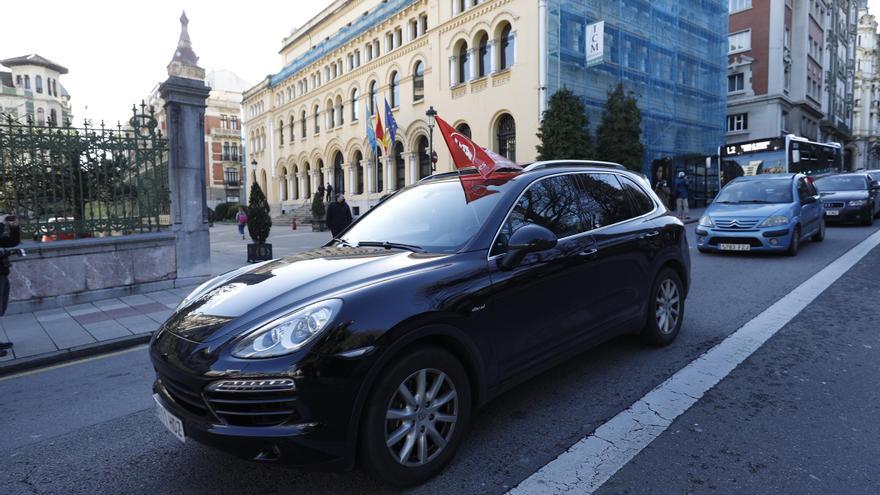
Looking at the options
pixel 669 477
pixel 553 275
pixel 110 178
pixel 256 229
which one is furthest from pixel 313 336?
pixel 256 229

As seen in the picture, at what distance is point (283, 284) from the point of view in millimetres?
2887

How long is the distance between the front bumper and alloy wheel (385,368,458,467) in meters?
9.06

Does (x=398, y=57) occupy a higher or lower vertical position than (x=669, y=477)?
higher

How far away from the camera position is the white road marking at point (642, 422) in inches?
106

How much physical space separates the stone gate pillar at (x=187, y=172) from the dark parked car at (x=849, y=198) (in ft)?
53.9

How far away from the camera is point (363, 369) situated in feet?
7.86

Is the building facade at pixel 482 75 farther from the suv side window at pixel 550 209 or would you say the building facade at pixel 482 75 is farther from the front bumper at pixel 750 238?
the suv side window at pixel 550 209

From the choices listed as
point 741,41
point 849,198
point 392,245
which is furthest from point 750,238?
point 741,41

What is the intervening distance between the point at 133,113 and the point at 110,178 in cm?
118

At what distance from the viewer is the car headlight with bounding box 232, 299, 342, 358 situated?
2361 mm

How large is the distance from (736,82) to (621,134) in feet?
86.3

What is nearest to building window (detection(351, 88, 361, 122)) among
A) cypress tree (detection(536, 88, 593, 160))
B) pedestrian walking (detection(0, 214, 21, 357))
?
cypress tree (detection(536, 88, 593, 160))

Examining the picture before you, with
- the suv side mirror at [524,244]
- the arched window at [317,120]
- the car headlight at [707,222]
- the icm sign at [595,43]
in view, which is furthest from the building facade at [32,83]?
the suv side mirror at [524,244]

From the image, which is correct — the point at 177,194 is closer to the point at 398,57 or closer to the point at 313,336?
the point at 313,336
